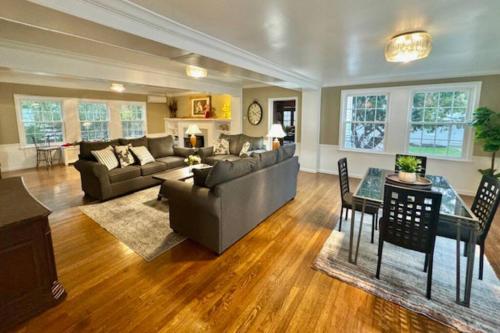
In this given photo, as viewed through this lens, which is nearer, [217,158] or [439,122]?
[439,122]

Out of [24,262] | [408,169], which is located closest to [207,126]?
[408,169]

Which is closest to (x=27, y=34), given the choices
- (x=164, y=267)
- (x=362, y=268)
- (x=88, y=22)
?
(x=88, y=22)

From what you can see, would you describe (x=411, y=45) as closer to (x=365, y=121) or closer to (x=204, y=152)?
(x=365, y=121)

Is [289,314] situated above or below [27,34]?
below

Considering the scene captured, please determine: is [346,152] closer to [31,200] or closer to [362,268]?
[362,268]

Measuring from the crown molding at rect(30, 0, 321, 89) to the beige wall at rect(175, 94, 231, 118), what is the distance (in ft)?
16.6

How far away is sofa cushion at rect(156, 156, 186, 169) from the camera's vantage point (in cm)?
540

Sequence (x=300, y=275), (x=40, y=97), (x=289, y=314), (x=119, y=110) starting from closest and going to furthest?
(x=289, y=314) < (x=300, y=275) < (x=40, y=97) < (x=119, y=110)

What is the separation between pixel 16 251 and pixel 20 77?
23.0 ft

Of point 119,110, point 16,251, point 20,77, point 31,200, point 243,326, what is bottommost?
point 243,326

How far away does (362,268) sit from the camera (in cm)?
245

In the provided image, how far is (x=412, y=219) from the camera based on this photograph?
2.06 meters

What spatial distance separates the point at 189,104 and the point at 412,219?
9.15m

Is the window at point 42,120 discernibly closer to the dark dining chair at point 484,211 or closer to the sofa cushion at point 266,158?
the sofa cushion at point 266,158
